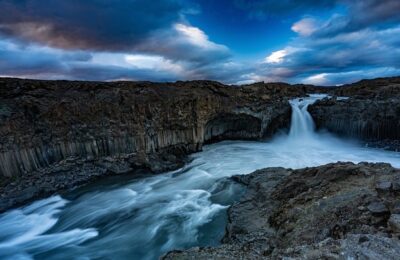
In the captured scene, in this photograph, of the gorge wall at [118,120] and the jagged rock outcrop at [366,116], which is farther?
the jagged rock outcrop at [366,116]

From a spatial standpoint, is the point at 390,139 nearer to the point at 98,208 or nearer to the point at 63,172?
the point at 98,208

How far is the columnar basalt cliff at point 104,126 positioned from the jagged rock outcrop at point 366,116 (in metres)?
5.42

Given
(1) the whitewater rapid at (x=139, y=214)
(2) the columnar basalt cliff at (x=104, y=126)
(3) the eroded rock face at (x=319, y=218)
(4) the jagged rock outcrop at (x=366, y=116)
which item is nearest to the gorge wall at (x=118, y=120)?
(2) the columnar basalt cliff at (x=104, y=126)

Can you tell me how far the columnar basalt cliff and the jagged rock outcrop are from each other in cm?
542

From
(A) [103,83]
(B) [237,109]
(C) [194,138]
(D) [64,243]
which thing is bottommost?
(D) [64,243]

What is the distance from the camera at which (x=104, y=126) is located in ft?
61.4

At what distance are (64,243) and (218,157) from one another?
11.1m

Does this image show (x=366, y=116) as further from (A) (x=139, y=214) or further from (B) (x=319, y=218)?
(B) (x=319, y=218)

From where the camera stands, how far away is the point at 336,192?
26.6ft

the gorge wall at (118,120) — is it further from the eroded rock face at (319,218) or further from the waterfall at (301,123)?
the eroded rock face at (319,218)

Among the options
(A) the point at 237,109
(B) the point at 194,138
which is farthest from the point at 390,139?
(B) the point at 194,138

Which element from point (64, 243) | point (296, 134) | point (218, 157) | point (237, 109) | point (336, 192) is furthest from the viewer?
point (296, 134)

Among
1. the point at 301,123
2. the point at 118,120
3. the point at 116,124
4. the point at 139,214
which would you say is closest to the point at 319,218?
the point at 139,214

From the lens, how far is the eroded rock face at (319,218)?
16.7ft
